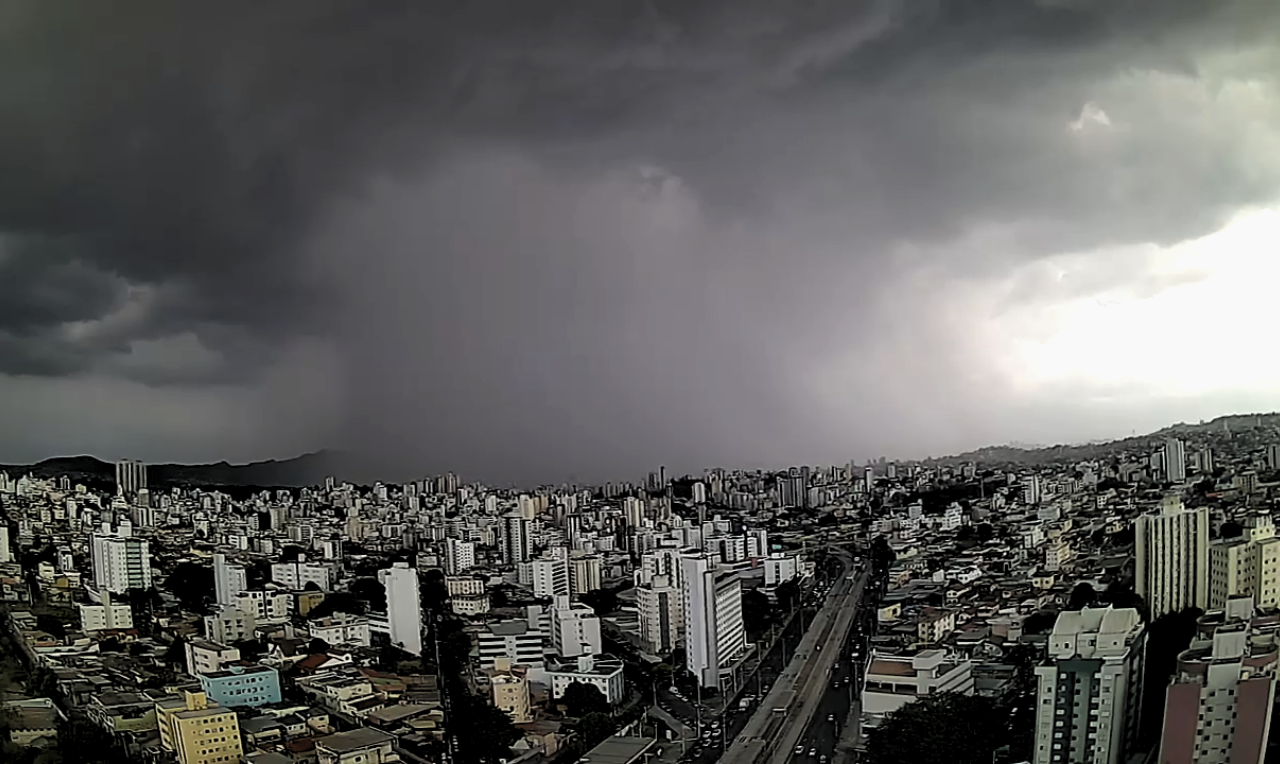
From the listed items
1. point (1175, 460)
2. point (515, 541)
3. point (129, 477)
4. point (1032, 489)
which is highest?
point (129, 477)

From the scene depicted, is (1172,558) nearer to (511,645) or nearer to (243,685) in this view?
(511,645)

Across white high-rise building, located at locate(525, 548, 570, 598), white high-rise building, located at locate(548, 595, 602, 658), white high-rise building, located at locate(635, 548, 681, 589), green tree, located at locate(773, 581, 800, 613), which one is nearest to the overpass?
green tree, located at locate(773, 581, 800, 613)

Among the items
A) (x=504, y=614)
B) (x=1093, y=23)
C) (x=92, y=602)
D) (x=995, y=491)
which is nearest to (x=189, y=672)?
(x=92, y=602)

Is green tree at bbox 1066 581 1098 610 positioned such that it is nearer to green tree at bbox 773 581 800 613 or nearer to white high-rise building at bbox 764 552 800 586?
green tree at bbox 773 581 800 613

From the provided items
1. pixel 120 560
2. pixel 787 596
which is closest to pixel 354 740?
pixel 120 560

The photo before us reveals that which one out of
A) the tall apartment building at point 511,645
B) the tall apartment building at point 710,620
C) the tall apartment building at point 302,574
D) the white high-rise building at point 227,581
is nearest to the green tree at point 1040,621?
the tall apartment building at point 710,620

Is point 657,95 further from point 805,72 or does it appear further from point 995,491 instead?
point 995,491
